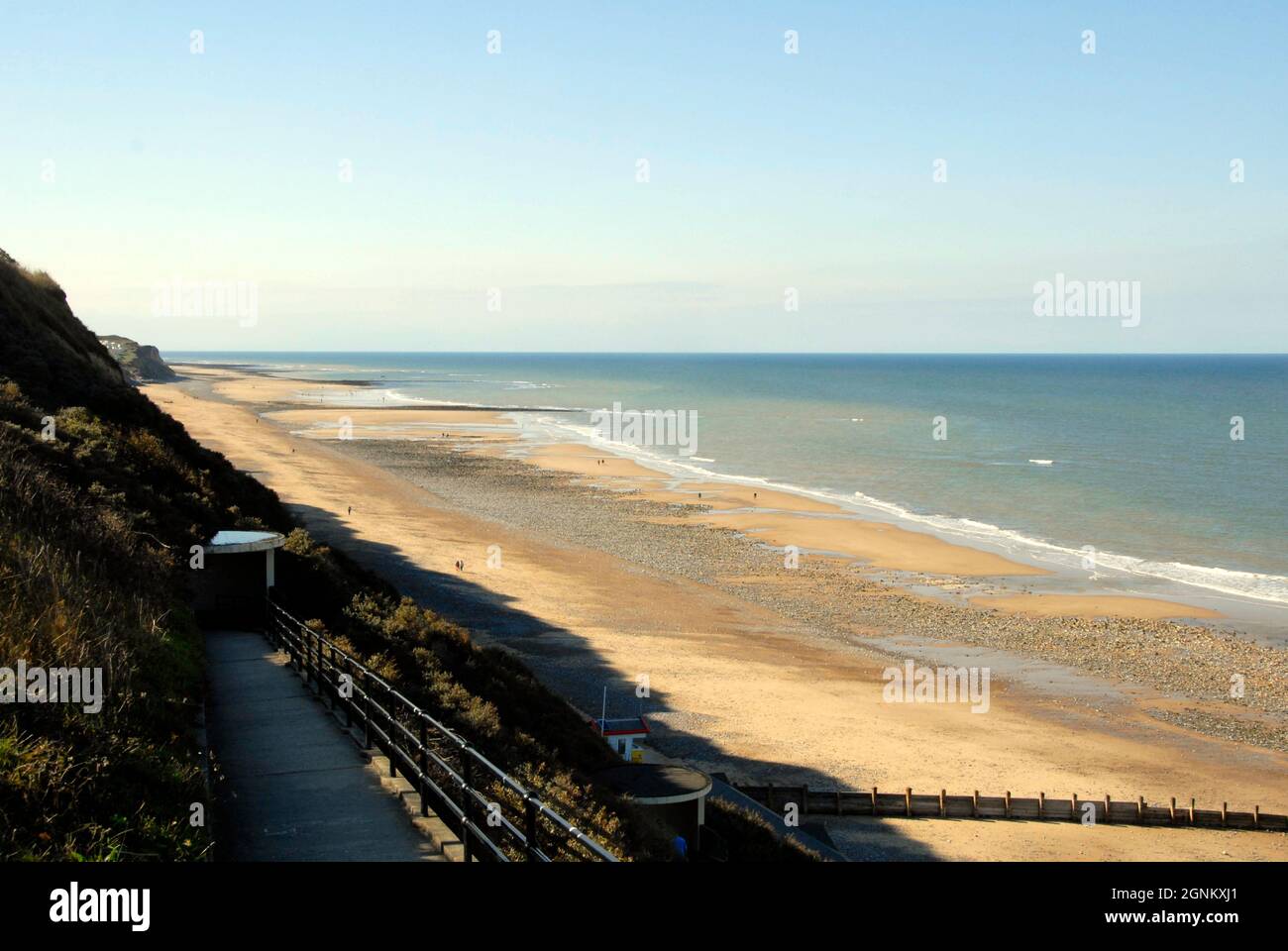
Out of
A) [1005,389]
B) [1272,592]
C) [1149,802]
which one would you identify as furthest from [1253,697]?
[1005,389]

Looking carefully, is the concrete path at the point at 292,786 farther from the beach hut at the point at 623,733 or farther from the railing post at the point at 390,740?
the beach hut at the point at 623,733

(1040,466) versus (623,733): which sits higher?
(1040,466)

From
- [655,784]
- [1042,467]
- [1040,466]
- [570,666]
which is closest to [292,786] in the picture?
[655,784]

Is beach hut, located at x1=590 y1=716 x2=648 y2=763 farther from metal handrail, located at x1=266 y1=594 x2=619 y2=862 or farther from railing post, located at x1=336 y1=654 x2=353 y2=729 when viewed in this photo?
railing post, located at x1=336 y1=654 x2=353 y2=729

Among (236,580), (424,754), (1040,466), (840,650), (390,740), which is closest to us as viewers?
(424,754)

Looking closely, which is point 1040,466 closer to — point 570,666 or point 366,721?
point 570,666
